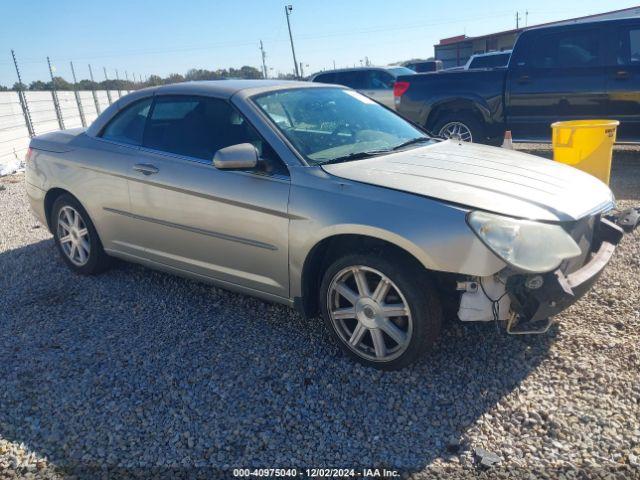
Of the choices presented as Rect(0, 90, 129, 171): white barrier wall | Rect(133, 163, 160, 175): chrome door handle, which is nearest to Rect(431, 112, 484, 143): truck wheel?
Rect(133, 163, 160, 175): chrome door handle

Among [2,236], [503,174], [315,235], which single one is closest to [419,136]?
[503,174]

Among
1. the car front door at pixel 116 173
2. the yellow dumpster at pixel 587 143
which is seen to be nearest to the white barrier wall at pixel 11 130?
the car front door at pixel 116 173

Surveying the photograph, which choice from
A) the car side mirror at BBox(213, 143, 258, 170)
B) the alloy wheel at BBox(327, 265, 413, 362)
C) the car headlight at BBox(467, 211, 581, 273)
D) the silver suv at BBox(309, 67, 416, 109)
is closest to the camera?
the car headlight at BBox(467, 211, 581, 273)

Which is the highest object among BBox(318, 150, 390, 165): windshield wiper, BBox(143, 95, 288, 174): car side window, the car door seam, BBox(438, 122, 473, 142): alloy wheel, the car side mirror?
BBox(143, 95, 288, 174): car side window

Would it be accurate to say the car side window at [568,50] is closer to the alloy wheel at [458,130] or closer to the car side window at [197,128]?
the alloy wheel at [458,130]

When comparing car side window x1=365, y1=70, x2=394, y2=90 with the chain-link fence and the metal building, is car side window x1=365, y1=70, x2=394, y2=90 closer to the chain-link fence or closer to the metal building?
the chain-link fence

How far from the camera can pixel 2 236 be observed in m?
6.29

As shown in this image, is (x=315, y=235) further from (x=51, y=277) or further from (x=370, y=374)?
(x=51, y=277)

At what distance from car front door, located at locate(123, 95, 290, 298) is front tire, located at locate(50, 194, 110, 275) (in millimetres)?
676

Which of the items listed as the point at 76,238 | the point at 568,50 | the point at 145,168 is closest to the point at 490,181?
the point at 145,168

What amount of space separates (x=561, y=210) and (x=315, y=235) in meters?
1.32

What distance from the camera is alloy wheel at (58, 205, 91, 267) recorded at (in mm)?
4574

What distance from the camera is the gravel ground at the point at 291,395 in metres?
2.41

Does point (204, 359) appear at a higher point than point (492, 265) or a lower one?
lower
